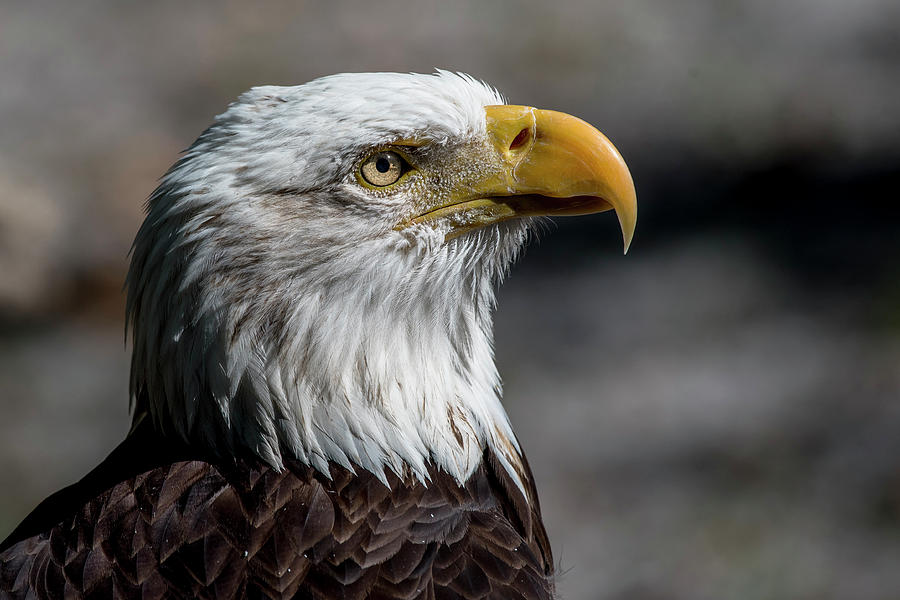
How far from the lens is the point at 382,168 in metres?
2.72

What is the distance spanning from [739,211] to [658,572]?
2.83 metres

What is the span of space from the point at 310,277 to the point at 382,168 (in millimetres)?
343

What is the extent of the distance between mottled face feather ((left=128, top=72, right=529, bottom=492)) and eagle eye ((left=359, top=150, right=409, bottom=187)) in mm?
22

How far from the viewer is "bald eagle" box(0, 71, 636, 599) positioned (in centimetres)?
257

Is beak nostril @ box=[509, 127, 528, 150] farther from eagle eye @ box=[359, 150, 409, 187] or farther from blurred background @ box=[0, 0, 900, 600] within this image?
blurred background @ box=[0, 0, 900, 600]

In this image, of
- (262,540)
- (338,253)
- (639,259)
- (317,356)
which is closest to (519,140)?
(338,253)

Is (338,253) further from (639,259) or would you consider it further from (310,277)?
(639,259)

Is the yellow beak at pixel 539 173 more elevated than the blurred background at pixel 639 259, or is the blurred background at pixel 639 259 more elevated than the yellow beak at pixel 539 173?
the yellow beak at pixel 539 173

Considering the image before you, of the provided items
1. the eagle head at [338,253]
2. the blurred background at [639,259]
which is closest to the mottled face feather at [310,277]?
the eagle head at [338,253]

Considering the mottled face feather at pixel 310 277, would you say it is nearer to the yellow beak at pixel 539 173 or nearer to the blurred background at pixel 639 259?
the yellow beak at pixel 539 173

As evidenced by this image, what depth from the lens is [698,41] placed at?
27.2 ft

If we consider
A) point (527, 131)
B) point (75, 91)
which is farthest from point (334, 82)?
point (75, 91)

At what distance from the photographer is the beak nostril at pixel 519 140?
2.86 meters

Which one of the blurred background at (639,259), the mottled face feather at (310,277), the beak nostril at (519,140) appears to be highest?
the beak nostril at (519,140)
